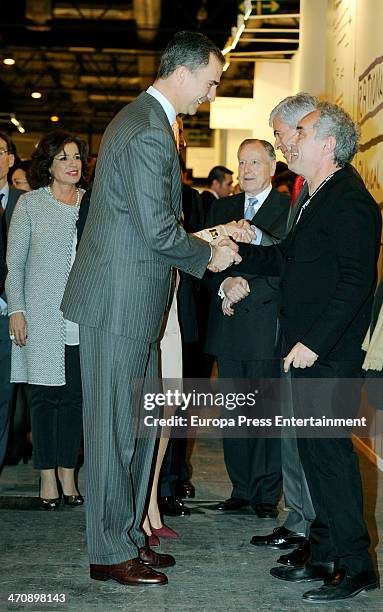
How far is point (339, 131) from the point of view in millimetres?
3414

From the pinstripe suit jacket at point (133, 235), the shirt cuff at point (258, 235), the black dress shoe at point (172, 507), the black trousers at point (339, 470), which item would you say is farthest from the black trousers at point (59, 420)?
the black trousers at point (339, 470)

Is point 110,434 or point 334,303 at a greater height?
point 334,303

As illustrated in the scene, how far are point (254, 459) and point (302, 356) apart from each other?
1546mm

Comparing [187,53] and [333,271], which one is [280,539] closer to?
[333,271]

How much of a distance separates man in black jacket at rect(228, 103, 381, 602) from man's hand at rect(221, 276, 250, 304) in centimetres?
79

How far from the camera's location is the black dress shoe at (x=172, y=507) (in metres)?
4.61

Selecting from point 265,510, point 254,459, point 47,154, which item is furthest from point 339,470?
point 47,154

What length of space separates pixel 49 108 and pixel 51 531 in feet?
101

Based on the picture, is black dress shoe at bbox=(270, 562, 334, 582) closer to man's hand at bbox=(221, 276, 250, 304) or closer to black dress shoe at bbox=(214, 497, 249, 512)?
black dress shoe at bbox=(214, 497, 249, 512)

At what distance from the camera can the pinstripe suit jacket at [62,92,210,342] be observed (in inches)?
130

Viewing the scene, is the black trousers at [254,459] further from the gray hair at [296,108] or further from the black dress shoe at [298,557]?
the gray hair at [296,108]

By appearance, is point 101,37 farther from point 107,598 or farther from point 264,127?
point 107,598

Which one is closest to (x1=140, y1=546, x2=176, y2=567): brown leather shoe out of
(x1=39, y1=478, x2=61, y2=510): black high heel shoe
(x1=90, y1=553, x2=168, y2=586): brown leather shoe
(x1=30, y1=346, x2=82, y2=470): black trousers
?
(x1=90, y1=553, x2=168, y2=586): brown leather shoe

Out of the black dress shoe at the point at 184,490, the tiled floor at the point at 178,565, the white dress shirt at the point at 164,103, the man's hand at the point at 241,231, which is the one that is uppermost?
the white dress shirt at the point at 164,103
